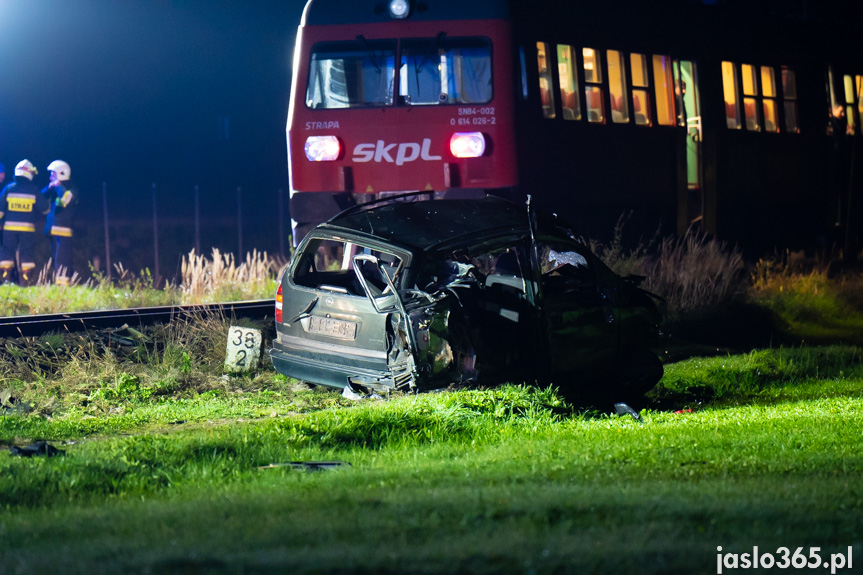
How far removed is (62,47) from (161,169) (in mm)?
3938

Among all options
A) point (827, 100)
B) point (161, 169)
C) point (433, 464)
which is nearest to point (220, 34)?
point (161, 169)

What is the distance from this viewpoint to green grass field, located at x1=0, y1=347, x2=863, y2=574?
4.51 m

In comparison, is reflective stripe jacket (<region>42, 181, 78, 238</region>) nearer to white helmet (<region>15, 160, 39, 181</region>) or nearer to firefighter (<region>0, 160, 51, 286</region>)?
firefighter (<region>0, 160, 51, 286</region>)

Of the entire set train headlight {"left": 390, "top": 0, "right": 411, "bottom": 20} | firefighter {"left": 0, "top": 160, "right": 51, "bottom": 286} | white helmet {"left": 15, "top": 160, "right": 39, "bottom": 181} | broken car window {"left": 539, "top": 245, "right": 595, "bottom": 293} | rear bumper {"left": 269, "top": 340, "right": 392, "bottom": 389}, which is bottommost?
rear bumper {"left": 269, "top": 340, "right": 392, "bottom": 389}

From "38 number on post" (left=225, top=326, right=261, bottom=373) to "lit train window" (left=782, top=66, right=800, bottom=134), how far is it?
11.3 metres

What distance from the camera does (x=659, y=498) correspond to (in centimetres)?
546

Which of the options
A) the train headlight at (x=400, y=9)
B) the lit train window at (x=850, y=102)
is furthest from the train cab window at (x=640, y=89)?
the lit train window at (x=850, y=102)

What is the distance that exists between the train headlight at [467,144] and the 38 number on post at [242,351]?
3278 millimetres

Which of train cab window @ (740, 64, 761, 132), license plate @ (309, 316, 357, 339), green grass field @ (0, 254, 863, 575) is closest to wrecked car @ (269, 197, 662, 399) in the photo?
license plate @ (309, 316, 357, 339)

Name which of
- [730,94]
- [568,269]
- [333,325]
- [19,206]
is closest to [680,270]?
[730,94]

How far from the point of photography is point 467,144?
1238cm

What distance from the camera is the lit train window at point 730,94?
Answer: 16953 mm

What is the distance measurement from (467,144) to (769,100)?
7717 mm

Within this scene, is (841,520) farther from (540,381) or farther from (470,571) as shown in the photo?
(540,381)
